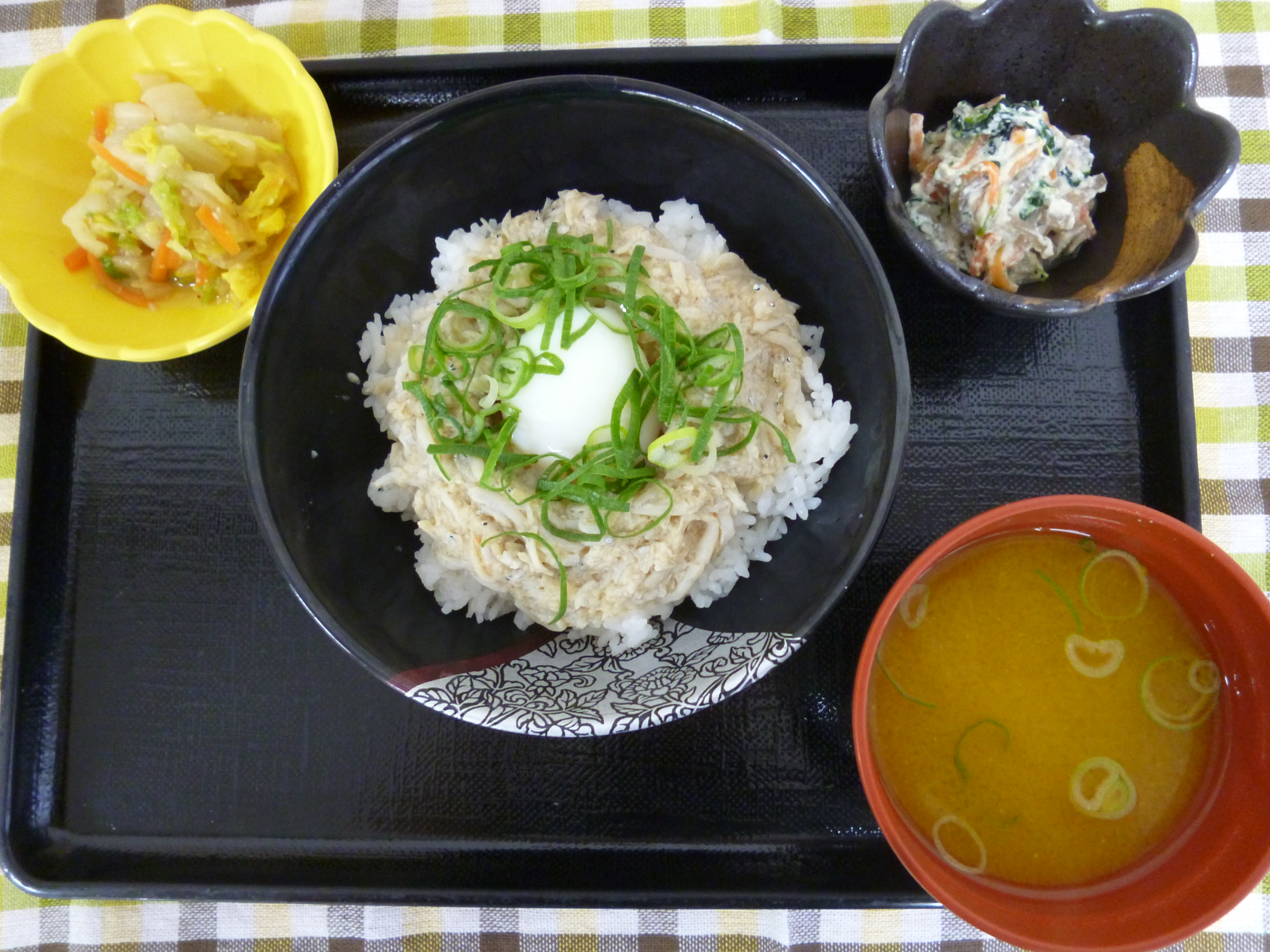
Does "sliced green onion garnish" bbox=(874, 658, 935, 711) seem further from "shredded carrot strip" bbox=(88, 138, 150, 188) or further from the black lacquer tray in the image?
"shredded carrot strip" bbox=(88, 138, 150, 188)

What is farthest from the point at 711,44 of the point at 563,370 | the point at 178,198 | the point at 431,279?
the point at 178,198

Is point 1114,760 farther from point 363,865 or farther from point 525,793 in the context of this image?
point 363,865

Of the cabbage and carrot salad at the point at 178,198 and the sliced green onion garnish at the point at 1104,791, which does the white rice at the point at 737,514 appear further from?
the sliced green onion garnish at the point at 1104,791

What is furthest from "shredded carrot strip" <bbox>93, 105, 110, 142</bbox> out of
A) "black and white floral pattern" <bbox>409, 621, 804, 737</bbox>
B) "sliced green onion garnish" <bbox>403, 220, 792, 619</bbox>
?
"black and white floral pattern" <bbox>409, 621, 804, 737</bbox>

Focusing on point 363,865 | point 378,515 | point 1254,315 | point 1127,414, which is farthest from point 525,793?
point 1254,315

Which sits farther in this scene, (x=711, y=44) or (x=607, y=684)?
(x=711, y=44)

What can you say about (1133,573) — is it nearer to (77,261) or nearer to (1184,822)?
(1184,822)
